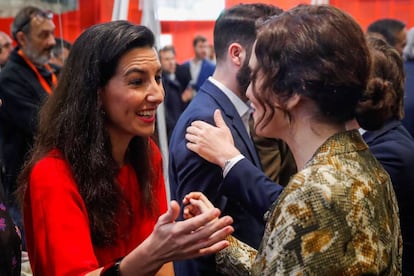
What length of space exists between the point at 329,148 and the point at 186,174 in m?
0.83

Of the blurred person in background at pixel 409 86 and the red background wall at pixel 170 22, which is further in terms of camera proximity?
the blurred person in background at pixel 409 86

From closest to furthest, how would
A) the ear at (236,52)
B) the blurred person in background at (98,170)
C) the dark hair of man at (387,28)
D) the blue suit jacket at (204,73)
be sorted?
the blurred person in background at (98,170)
the ear at (236,52)
the dark hair of man at (387,28)
the blue suit jacket at (204,73)

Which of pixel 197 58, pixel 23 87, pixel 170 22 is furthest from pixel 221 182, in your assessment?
pixel 197 58

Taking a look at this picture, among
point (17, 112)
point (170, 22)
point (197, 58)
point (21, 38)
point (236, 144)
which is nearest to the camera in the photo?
point (236, 144)

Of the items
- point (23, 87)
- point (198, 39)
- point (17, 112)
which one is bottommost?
point (198, 39)

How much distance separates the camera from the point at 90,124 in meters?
1.84

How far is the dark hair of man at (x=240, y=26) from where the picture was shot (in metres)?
2.54

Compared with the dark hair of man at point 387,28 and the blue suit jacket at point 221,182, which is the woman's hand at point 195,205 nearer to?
the blue suit jacket at point 221,182

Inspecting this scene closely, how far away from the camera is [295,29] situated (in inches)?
58.2

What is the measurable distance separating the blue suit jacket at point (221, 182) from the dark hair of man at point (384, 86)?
0.41 m

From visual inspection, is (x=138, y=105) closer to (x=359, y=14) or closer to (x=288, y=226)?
(x=288, y=226)

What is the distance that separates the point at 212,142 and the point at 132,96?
0.36 meters

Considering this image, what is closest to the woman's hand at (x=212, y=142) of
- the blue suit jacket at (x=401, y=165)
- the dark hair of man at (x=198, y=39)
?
the blue suit jacket at (x=401, y=165)

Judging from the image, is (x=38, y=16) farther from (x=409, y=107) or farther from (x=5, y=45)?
(x=409, y=107)
